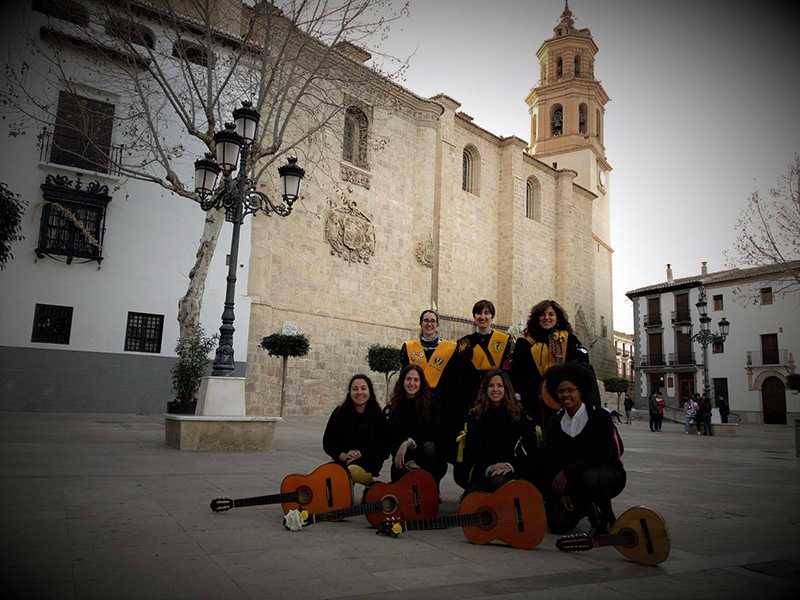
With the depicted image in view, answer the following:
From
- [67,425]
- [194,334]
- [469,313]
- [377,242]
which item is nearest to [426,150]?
[377,242]

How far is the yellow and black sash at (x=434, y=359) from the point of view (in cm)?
577

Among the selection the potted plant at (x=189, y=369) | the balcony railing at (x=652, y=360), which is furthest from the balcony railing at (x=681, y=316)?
the potted plant at (x=189, y=369)

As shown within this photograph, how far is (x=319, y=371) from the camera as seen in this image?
2000 centimetres

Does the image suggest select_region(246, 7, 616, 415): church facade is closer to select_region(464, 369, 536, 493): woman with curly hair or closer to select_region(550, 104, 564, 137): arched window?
select_region(550, 104, 564, 137): arched window

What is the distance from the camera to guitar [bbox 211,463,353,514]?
4.14m

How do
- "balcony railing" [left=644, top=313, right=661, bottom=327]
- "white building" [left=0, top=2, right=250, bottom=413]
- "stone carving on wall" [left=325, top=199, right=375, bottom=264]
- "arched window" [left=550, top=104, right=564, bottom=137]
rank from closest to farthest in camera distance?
1. "white building" [left=0, top=2, right=250, bottom=413]
2. "stone carving on wall" [left=325, top=199, right=375, bottom=264]
3. "arched window" [left=550, top=104, right=564, bottom=137]
4. "balcony railing" [left=644, top=313, right=661, bottom=327]

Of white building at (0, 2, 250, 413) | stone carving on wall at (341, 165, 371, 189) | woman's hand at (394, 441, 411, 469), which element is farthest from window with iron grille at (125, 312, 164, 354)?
woman's hand at (394, 441, 411, 469)

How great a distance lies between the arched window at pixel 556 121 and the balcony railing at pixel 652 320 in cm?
1446

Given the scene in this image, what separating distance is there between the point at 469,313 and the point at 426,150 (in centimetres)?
801

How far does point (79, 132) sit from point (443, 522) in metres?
15.7

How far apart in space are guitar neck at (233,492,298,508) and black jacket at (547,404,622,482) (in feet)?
6.26

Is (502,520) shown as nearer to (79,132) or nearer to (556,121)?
(79,132)

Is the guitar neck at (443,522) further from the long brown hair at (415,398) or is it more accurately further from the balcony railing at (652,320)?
the balcony railing at (652,320)

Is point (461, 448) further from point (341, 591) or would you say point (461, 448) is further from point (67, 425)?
point (67, 425)
